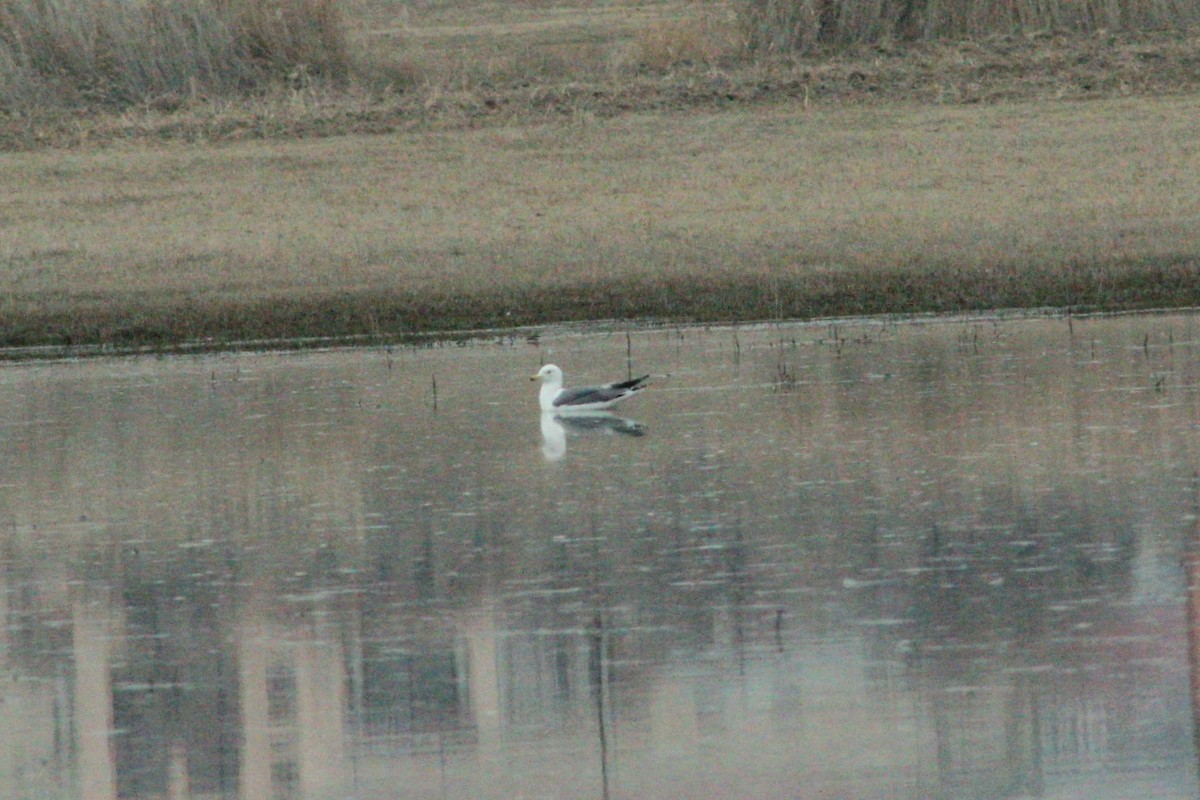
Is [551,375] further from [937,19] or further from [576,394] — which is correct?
[937,19]

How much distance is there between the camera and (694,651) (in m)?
7.49

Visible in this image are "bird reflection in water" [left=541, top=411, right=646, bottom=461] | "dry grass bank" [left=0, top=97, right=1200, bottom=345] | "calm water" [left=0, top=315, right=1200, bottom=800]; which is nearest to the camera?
"calm water" [left=0, top=315, right=1200, bottom=800]

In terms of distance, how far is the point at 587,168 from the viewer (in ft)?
74.4

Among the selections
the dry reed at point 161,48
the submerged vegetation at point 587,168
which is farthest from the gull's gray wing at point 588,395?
the dry reed at point 161,48

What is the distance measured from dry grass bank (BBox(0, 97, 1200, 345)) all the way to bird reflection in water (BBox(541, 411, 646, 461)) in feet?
14.2

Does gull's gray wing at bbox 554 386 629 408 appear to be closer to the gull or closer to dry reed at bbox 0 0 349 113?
the gull

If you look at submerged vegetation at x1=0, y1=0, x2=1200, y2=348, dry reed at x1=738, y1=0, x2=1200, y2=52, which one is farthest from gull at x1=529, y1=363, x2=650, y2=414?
dry reed at x1=738, y1=0, x2=1200, y2=52

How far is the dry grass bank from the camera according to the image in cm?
1792

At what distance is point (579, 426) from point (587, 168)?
1000 cm

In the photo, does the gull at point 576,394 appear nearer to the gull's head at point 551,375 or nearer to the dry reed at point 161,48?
the gull's head at point 551,375

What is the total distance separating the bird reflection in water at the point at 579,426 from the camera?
41.1ft

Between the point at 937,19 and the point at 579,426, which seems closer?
the point at 579,426

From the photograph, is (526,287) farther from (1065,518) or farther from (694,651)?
(694,651)

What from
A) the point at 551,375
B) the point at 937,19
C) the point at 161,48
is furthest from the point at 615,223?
the point at 161,48
